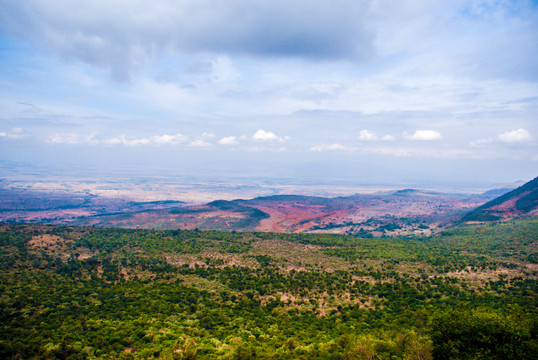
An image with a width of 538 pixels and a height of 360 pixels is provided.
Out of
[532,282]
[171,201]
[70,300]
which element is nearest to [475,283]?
[532,282]

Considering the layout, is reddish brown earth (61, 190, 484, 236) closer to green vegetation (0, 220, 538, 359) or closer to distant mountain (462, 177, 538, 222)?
distant mountain (462, 177, 538, 222)

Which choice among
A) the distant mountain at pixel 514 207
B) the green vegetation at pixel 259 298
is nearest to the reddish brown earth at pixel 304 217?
the distant mountain at pixel 514 207

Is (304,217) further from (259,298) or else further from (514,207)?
(259,298)

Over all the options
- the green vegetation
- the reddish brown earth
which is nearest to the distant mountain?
the reddish brown earth

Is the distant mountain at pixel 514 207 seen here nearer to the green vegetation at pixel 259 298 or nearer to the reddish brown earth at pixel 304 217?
the reddish brown earth at pixel 304 217

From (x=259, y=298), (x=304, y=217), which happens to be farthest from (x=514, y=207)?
(x=259, y=298)

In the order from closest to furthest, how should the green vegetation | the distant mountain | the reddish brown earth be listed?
1. the green vegetation
2. the distant mountain
3. the reddish brown earth
